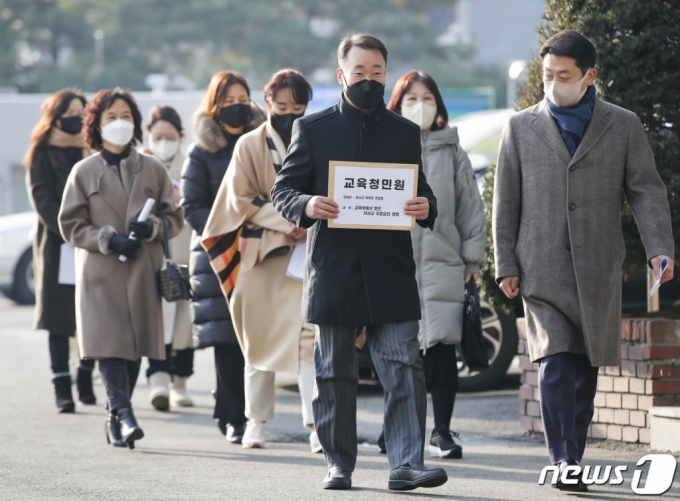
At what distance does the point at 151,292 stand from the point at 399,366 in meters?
2.20

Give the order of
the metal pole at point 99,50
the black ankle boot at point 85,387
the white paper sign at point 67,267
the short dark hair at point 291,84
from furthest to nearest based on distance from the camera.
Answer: the metal pole at point 99,50
the black ankle boot at point 85,387
the white paper sign at point 67,267
the short dark hair at point 291,84

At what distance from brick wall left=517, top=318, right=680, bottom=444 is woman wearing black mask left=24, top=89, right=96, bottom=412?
3.68 metres

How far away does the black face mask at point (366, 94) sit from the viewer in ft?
16.6

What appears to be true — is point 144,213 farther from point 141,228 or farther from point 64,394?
point 64,394

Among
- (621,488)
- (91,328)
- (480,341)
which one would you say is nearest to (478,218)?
(480,341)

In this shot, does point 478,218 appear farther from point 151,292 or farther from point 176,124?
point 176,124

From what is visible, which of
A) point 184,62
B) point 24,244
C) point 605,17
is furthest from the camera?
point 184,62

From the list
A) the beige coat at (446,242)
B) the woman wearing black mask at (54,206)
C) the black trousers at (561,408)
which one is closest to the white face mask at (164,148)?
the woman wearing black mask at (54,206)

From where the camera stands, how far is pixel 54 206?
826cm

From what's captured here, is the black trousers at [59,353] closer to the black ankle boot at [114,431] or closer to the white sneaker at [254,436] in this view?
the black ankle boot at [114,431]

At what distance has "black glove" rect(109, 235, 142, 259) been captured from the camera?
6715 millimetres

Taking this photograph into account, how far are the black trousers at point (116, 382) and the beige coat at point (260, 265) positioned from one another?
69 cm

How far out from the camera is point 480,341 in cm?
636

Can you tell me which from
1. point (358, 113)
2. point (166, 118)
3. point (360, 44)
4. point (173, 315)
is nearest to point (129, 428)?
point (173, 315)
